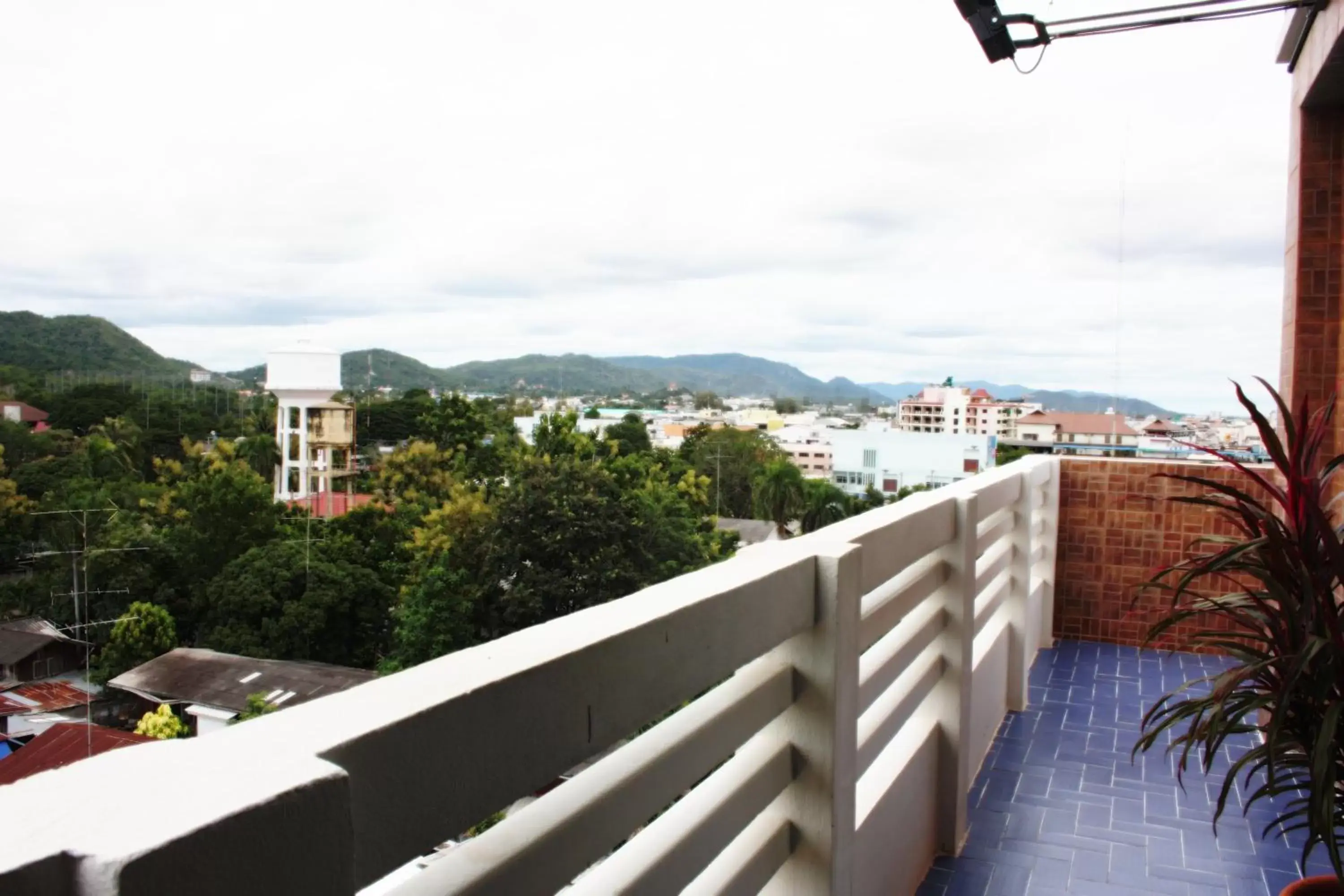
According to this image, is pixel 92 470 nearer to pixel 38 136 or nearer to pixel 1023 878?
pixel 38 136

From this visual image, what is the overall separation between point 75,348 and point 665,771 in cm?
607

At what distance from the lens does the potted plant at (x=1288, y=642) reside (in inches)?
68.5

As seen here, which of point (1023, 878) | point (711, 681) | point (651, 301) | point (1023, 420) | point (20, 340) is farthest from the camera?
point (651, 301)

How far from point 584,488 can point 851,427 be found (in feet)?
19.9

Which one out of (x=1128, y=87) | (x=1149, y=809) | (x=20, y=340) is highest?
(x=1128, y=87)

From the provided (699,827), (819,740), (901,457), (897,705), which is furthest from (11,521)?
(699,827)

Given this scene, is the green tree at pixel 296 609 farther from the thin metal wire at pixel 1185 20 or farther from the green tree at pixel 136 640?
the thin metal wire at pixel 1185 20

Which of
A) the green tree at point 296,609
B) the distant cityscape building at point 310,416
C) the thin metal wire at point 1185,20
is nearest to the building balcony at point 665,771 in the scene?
the thin metal wire at point 1185,20

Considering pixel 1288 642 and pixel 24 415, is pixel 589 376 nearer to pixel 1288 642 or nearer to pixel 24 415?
pixel 24 415

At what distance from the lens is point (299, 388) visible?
5.25 meters

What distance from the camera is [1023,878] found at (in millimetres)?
2379

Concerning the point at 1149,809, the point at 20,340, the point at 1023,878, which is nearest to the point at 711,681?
the point at 1023,878

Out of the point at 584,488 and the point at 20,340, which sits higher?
the point at 20,340

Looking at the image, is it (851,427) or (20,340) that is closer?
(20,340)
